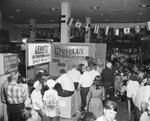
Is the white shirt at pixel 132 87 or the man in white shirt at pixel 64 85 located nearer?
the white shirt at pixel 132 87

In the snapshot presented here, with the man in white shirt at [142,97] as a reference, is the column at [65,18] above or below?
above

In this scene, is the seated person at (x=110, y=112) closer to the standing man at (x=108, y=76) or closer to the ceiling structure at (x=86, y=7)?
the standing man at (x=108, y=76)

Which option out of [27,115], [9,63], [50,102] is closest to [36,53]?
[9,63]

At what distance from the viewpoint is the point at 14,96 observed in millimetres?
3389

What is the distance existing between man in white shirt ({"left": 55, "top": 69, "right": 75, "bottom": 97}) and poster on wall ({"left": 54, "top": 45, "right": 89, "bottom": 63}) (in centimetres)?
297

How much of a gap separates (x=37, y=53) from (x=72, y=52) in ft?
10.0

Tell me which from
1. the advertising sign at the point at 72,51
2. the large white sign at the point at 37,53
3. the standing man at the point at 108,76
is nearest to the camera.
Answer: the large white sign at the point at 37,53

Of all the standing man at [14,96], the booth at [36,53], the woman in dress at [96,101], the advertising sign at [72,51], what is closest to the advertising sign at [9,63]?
the booth at [36,53]

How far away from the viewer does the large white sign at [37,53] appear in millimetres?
4312

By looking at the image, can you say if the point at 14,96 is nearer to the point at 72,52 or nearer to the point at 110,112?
the point at 110,112

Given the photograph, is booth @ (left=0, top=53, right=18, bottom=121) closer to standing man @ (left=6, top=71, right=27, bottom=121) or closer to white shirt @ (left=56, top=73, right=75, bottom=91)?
standing man @ (left=6, top=71, right=27, bottom=121)

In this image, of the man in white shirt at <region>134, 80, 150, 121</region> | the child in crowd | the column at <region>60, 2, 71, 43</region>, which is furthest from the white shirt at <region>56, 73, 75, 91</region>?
the column at <region>60, 2, 71, 43</region>

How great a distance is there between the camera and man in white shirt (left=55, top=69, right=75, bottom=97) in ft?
15.0

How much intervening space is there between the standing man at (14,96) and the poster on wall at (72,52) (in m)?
4.21
